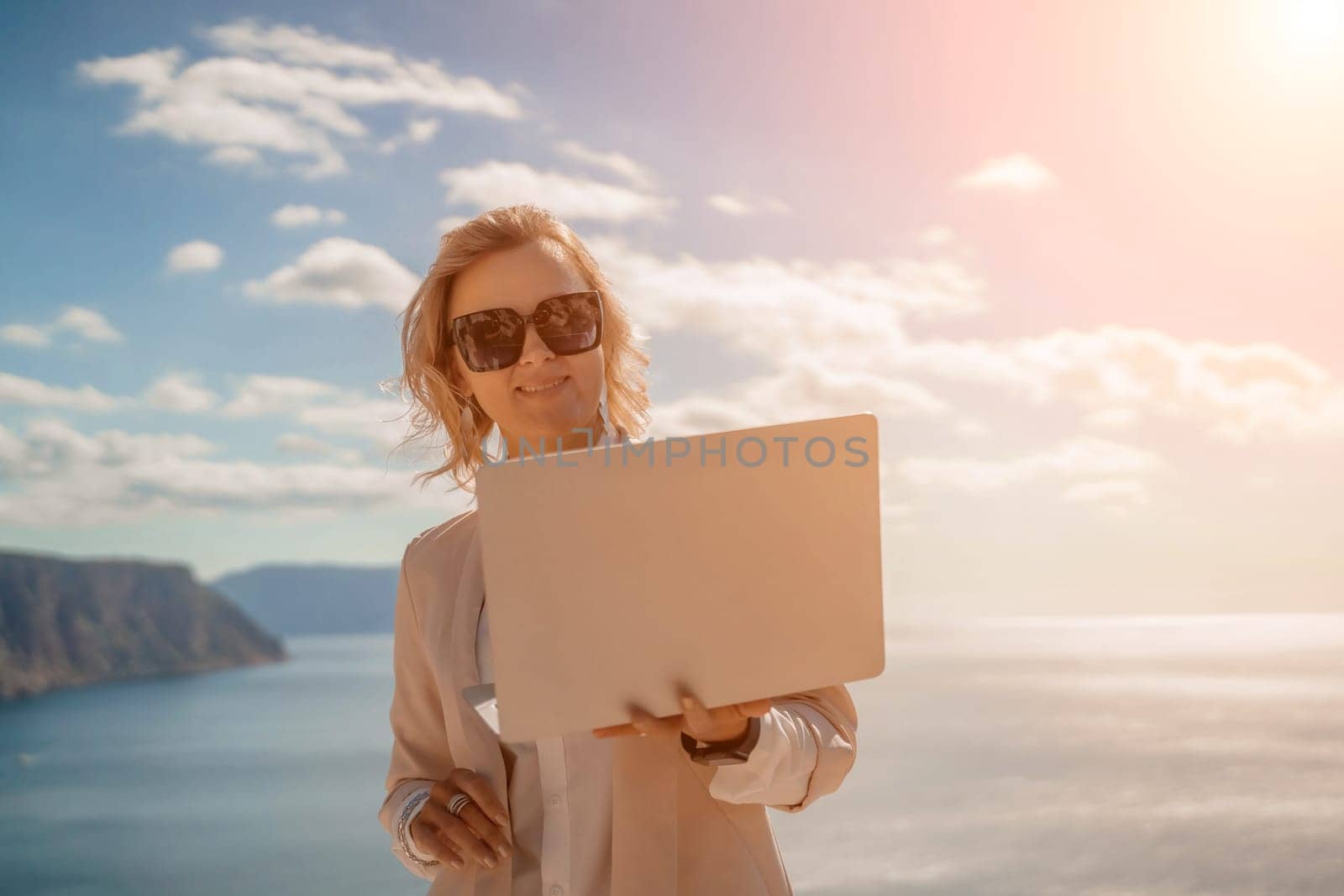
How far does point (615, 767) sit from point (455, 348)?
80 cm

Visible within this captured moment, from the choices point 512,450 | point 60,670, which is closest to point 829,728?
point 512,450

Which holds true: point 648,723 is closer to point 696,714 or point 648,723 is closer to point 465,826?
point 696,714

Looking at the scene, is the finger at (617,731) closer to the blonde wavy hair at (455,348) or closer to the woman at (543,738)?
the woman at (543,738)

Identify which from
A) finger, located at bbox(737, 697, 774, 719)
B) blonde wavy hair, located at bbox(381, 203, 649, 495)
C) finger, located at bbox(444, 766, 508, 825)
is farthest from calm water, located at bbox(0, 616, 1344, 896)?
finger, located at bbox(737, 697, 774, 719)

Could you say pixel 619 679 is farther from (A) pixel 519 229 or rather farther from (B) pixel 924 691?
(B) pixel 924 691

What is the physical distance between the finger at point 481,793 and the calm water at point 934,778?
5.33 meters

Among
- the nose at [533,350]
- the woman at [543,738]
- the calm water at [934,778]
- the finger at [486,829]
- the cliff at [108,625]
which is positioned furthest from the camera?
the cliff at [108,625]

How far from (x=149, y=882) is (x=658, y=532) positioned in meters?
14.8

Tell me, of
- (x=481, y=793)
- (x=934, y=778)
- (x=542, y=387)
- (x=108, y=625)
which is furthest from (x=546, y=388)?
(x=108, y=625)

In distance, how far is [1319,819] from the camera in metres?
10.2

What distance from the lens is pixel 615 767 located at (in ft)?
4.82

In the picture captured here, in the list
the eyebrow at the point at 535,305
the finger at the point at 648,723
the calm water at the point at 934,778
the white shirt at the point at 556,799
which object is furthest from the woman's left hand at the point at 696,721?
the calm water at the point at 934,778

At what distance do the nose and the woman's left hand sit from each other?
0.69 metres

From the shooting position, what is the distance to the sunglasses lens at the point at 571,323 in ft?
5.68
